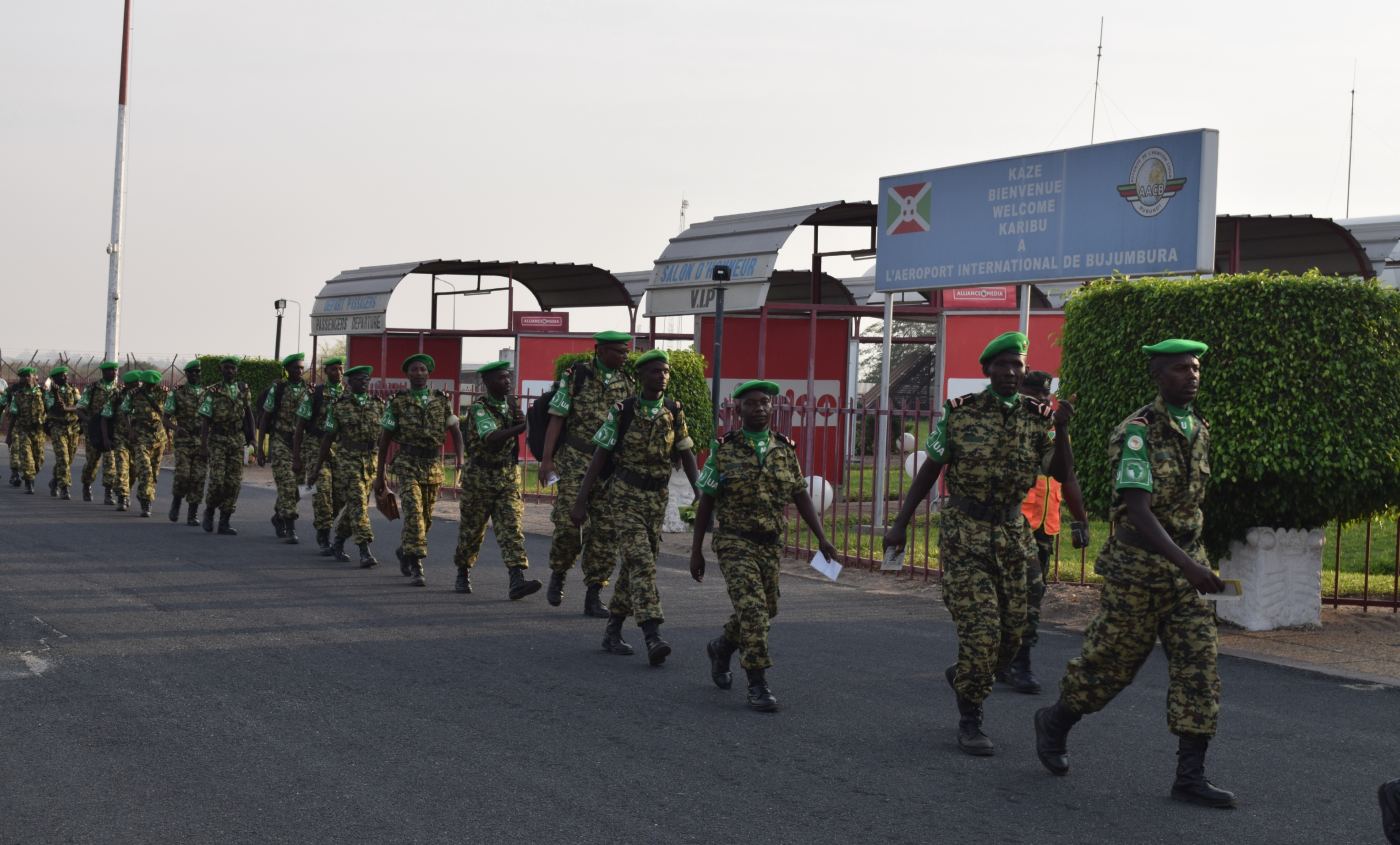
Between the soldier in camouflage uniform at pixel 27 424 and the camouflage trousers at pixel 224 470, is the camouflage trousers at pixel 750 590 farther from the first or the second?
the soldier in camouflage uniform at pixel 27 424

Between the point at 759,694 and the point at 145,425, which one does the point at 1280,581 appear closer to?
the point at 759,694

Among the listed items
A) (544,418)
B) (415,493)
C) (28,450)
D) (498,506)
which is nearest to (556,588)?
(498,506)

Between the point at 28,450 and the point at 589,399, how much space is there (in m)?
14.6

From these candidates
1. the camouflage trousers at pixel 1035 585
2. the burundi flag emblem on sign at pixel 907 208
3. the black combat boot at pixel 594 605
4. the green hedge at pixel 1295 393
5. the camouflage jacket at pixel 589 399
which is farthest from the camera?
the burundi flag emblem on sign at pixel 907 208

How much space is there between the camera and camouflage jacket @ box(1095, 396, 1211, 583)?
5.71 meters

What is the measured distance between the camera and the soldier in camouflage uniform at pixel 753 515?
24.3 ft

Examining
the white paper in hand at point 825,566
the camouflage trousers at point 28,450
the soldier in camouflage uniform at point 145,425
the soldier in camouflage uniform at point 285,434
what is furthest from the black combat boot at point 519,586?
the camouflage trousers at point 28,450

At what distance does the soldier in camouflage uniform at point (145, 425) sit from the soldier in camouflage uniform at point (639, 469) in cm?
1044

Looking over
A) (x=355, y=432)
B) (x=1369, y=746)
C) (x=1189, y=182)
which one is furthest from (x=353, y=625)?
(x=1189, y=182)

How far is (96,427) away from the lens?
19.2 metres

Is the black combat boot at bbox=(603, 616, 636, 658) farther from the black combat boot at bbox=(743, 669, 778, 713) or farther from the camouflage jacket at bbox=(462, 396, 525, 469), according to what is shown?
the camouflage jacket at bbox=(462, 396, 525, 469)

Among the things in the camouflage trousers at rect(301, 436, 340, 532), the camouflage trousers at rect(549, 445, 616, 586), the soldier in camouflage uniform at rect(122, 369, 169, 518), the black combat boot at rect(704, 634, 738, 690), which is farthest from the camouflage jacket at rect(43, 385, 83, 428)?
the black combat boot at rect(704, 634, 738, 690)

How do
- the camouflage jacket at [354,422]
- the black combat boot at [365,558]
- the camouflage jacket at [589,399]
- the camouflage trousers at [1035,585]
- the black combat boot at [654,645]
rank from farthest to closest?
the camouflage jacket at [354,422]
the black combat boot at [365,558]
the camouflage jacket at [589,399]
the black combat boot at [654,645]
the camouflage trousers at [1035,585]

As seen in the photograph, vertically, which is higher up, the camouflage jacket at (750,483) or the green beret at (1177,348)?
the green beret at (1177,348)
